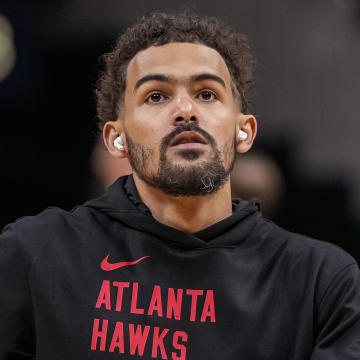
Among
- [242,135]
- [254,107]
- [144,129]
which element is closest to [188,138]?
[144,129]

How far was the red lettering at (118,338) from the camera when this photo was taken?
1.38 m

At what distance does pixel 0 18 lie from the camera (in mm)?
2307

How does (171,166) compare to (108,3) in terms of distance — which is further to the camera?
(108,3)

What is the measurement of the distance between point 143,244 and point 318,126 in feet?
3.03

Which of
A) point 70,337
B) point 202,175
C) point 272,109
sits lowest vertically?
point 70,337

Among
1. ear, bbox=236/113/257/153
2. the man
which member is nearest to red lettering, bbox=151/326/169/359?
the man

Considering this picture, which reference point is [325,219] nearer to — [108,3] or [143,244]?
[143,244]

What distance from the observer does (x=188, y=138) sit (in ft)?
4.86

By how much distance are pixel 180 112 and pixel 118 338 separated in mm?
488

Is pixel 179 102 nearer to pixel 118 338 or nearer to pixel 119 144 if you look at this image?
pixel 119 144

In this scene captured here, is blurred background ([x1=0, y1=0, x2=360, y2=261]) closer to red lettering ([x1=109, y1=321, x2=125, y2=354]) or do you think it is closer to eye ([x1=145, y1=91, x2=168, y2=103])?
eye ([x1=145, y1=91, x2=168, y2=103])

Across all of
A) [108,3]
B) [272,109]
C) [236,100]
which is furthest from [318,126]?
[108,3]

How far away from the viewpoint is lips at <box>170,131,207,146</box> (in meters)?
1.48

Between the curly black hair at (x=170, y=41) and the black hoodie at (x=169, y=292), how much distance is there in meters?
0.35
